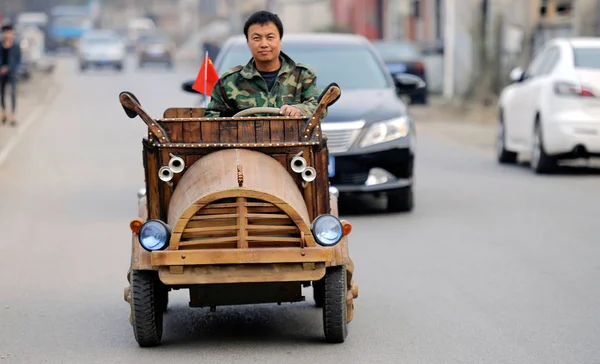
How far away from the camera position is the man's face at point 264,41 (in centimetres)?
748

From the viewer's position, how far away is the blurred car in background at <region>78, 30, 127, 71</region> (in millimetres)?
59750

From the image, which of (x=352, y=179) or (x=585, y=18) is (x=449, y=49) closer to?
(x=585, y=18)

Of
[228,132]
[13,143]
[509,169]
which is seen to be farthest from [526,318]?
[13,143]

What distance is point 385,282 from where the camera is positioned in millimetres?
9281

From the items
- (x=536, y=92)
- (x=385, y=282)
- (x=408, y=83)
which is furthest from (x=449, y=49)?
(x=385, y=282)

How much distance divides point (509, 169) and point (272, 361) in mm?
11332

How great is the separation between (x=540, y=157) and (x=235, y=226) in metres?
10.5

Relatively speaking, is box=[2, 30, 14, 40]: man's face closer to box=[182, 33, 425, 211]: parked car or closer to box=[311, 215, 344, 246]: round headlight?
box=[182, 33, 425, 211]: parked car

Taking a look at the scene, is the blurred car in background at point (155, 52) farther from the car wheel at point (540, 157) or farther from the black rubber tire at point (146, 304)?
the black rubber tire at point (146, 304)

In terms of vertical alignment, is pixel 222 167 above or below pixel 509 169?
above

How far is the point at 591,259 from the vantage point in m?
10.2

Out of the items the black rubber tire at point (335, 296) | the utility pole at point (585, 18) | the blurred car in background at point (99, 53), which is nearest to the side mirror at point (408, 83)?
the black rubber tire at point (335, 296)

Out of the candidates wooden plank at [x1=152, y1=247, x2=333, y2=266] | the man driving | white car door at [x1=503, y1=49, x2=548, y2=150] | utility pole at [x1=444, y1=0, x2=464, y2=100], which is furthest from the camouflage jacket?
utility pole at [x1=444, y1=0, x2=464, y2=100]

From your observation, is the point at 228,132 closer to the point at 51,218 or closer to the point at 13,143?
the point at 51,218
